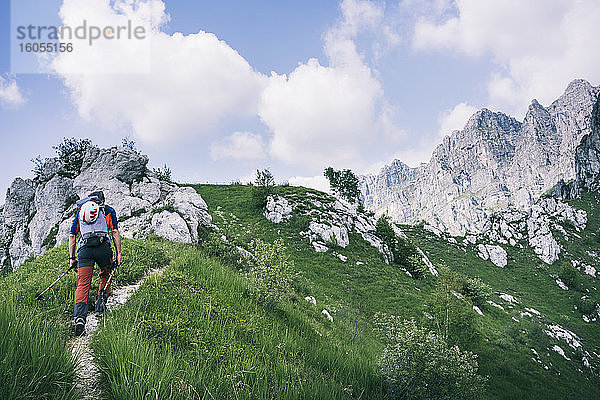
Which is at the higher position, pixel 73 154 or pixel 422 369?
pixel 73 154

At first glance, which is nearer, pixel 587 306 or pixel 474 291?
pixel 474 291

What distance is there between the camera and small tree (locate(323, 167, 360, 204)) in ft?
238

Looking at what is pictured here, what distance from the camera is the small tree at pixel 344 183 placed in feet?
238

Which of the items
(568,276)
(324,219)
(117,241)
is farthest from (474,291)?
(568,276)

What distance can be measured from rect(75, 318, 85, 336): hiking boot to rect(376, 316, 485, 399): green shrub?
22.0 feet

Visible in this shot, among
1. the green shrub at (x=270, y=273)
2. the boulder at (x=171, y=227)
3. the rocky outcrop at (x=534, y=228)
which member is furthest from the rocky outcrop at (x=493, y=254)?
the green shrub at (x=270, y=273)

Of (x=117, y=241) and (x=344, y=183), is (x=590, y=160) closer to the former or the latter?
(x=344, y=183)

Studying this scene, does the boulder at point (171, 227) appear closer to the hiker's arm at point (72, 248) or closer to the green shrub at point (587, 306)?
the hiker's arm at point (72, 248)

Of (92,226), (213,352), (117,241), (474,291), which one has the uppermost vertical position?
(92,226)

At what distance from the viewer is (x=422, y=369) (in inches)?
270

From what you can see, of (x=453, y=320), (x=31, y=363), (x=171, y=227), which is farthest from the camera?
(x=453, y=320)

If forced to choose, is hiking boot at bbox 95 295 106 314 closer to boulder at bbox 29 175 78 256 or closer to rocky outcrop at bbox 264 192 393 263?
boulder at bbox 29 175 78 256

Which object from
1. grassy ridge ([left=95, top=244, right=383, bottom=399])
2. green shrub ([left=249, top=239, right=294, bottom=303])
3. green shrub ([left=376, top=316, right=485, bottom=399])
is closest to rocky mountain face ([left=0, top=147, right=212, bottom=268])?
green shrub ([left=249, top=239, right=294, bottom=303])

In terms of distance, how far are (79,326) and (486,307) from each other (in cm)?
3864
